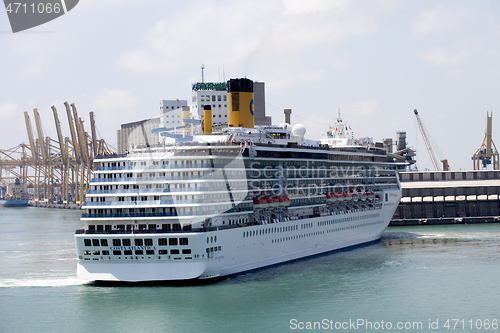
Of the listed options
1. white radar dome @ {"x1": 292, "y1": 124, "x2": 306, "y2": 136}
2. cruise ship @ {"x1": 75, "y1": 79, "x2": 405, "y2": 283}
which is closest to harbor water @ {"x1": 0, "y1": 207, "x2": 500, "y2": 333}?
cruise ship @ {"x1": 75, "y1": 79, "x2": 405, "y2": 283}

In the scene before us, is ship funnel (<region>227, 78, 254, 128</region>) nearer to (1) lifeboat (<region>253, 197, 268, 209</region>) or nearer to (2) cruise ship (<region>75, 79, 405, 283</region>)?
(2) cruise ship (<region>75, 79, 405, 283</region>)

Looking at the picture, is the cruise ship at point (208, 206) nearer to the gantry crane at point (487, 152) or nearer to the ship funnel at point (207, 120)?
the ship funnel at point (207, 120)

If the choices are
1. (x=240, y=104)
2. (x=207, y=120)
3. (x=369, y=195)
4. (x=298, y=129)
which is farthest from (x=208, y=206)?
(x=369, y=195)

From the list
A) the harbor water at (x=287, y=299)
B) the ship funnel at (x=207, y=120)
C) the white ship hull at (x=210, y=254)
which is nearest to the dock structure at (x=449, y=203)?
the harbor water at (x=287, y=299)

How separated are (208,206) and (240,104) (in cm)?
1453

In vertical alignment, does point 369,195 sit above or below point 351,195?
below

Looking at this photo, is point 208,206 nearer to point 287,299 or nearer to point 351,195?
point 287,299

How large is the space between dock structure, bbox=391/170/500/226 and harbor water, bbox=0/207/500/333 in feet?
102

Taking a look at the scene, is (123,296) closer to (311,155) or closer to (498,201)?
(311,155)

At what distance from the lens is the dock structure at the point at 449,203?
80875 mm

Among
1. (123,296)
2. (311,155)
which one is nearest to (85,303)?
(123,296)

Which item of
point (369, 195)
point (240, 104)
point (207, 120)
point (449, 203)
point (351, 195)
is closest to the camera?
point (207, 120)

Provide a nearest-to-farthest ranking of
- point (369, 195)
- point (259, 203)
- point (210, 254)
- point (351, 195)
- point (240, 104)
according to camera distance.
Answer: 1. point (210, 254)
2. point (259, 203)
3. point (240, 104)
4. point (351, 195)
5. point (369, 195)

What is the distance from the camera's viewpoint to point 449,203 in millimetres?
82812
